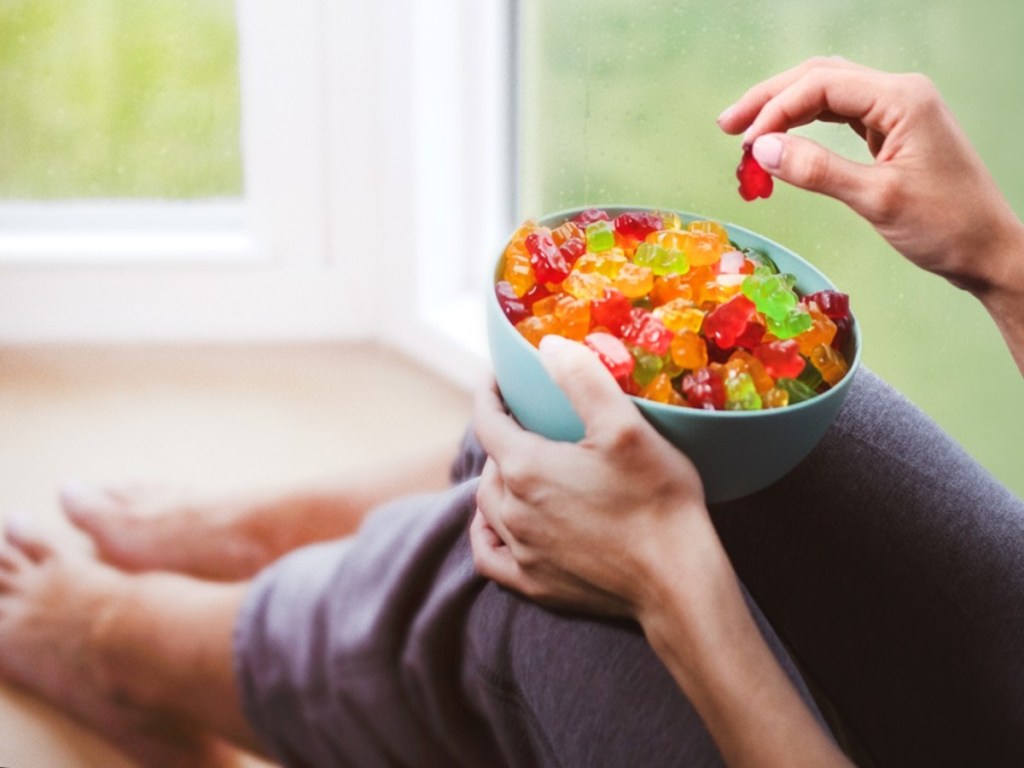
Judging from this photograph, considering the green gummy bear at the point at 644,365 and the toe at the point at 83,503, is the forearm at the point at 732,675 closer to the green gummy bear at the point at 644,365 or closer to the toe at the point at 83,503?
the green gummy bear at the point at 644,365

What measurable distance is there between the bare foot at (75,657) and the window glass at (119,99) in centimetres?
67

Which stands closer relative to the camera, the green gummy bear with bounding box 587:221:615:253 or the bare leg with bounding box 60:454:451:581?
the green gummy bear with bounding box 587:221:615:253

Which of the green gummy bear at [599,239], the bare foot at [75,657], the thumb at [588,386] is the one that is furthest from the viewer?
the bare foot at [75,657]

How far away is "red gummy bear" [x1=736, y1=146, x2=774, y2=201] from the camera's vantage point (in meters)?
0.78

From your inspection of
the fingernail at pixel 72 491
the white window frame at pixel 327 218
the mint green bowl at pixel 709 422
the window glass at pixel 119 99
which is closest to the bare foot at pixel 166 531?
the fingernail at pixel 72 491

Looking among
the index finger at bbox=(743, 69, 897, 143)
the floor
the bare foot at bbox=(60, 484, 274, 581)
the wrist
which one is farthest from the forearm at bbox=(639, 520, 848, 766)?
the floor

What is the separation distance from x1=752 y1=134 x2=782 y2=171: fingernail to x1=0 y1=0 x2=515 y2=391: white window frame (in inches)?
36.0

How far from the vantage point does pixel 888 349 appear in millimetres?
1174

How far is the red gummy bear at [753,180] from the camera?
779 mm

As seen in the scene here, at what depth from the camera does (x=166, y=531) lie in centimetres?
138

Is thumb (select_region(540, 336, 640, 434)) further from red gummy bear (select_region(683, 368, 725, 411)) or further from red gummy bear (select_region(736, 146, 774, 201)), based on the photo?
red gummy bear (select_region(736, 146, 774, 201))

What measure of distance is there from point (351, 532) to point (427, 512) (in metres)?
0.60

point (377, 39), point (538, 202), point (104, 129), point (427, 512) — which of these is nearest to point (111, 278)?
point (104, 129)

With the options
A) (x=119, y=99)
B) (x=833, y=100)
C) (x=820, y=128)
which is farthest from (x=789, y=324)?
(x=119, y=99)
